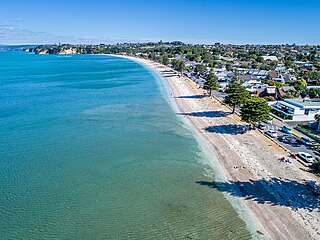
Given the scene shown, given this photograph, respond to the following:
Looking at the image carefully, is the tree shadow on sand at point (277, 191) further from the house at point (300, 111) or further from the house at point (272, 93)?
the house at point (272, 93)

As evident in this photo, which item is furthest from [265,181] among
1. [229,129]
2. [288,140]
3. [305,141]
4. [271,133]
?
[229,129]

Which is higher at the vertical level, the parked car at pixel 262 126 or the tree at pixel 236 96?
the tree at pixel 236 96

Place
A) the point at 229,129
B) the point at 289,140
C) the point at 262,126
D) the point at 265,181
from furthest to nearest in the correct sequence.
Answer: the point at 229,129
the point at 262,126
the point at 289,140
the point at 265,181

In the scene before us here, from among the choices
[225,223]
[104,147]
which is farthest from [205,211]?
[104,147]

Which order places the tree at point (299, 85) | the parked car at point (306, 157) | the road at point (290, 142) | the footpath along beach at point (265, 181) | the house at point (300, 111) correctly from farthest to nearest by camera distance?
the tree at point (299, 85) < the house at point (300, 111) < the road at point (290, 142) < the parked car at point (306, 157) < the footpath along beach at point (265, 181)

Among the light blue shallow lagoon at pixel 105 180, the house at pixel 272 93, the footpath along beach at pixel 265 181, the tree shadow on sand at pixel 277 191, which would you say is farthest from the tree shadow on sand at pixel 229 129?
the house at pixel 272 93

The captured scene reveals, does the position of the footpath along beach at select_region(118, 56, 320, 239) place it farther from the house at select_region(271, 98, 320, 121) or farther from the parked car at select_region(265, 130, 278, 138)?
the house at select_region(271, 98, 320, 121)

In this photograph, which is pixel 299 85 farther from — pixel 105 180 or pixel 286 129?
pixel 105 180
